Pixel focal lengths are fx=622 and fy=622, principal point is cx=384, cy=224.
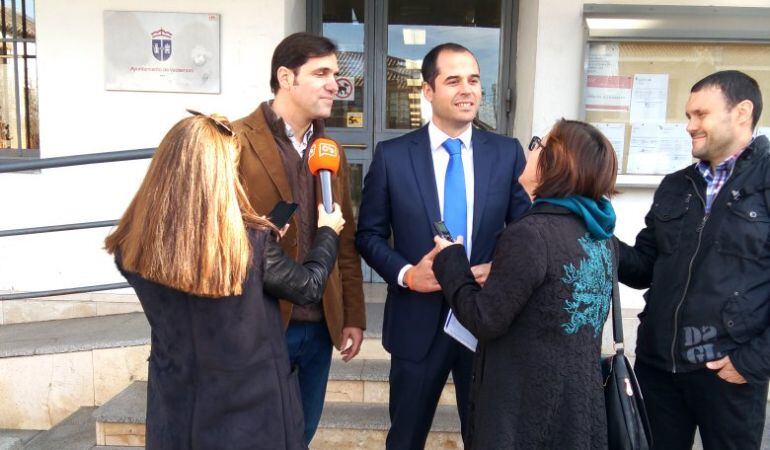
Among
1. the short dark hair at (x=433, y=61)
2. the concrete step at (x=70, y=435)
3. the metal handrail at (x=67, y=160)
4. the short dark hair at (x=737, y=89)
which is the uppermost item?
the short dark hair at (x=433, y=61)

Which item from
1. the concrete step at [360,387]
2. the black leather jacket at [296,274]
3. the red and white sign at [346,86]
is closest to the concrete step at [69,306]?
the concrete step at [360,387]

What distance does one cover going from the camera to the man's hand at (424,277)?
2146 millimetres

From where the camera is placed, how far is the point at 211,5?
419 centimetres

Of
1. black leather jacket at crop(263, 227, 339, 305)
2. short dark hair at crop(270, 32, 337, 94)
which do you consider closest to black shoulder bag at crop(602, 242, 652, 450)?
black leather jacket at crop(263, 227, 339, 305)

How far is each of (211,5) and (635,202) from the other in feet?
10.3

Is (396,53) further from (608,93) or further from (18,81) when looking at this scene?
(18,81)

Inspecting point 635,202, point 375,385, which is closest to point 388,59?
point 635,202

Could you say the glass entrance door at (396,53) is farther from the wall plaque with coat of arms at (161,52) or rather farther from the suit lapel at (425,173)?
the suit lapel at (425,173)

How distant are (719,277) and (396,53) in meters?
3.28

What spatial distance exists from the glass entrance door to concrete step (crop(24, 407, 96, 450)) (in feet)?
8.61

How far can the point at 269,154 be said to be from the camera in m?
2.18

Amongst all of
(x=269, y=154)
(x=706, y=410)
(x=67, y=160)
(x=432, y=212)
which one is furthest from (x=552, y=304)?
(x=67, y=160)

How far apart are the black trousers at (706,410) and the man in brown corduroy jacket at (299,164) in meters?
1.27

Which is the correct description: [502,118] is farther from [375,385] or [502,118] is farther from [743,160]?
[743,160]
